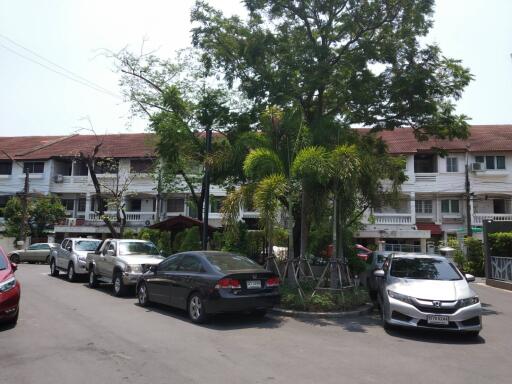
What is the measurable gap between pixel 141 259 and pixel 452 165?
93.0ft

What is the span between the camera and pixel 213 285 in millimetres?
8859

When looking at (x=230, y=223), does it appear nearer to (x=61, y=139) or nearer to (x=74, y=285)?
(x=74, y=285)

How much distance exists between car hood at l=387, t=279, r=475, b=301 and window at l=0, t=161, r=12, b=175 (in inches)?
1638

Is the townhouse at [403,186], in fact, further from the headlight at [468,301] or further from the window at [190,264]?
the headlight at [468,301]

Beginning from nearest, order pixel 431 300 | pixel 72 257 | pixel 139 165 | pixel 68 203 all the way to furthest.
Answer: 1. pixel 431 300
2. pixel 72 257
3. pixel 139 165
4. pixel 68 203

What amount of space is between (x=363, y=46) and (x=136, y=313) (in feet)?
33.5

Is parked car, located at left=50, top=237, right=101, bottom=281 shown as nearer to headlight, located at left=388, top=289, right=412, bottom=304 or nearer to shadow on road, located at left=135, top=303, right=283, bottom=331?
shadow on road, located at left=135, top=303, right=283, bottom=331

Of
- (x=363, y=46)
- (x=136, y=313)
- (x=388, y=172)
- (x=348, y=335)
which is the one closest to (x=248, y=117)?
A: (x=363, y=46)

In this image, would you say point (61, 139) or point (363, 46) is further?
point (61, 139)

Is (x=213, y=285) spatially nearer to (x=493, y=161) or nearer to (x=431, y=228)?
(x=431, y=228)

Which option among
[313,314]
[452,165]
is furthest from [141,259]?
[452,165]

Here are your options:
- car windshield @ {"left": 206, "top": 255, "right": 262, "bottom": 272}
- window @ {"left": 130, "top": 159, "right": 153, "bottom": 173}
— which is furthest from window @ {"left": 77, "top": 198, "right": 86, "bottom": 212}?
car windshield @ {"left": 206, "top": 255, "right": 262, "bottom": 272}

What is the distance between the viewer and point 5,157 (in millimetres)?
41438

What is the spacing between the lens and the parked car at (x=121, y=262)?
1296 centimetres
